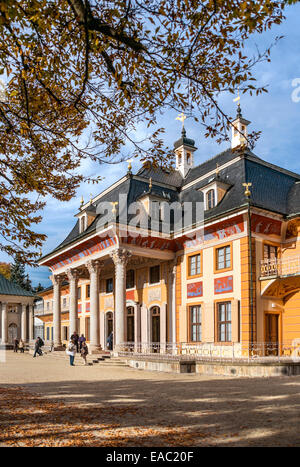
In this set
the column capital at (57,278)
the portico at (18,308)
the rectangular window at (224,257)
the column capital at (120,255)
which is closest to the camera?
the rectangular window at (224,257)

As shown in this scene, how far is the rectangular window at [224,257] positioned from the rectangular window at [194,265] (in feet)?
5.26

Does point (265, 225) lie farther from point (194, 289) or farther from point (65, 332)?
point (65, 332)

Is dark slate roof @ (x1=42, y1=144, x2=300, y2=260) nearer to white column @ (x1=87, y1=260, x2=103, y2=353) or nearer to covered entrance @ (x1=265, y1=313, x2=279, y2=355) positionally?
white column @ (x1=87, y1=260, x2=103, y2=353)

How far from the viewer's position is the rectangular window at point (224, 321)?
2184 centimetres

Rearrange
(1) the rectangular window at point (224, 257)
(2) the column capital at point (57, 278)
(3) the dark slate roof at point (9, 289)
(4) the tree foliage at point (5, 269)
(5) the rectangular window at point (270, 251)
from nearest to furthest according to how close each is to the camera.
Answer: (5) the rectangular window at point (270, 251), (1) the rectangular window at point (224, 257), (2) the column capital at point (57, 278), (3) the dark slate roof at point (9, 289), (4) the tree foliage at point (5, 269)

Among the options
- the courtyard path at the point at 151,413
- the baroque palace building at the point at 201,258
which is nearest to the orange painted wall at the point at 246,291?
the baroque palace building at the point at 201,258

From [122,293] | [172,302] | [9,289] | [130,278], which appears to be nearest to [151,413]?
[122,293]

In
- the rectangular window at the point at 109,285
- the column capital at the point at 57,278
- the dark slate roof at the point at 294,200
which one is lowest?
the rectangular window at the point at 109,285

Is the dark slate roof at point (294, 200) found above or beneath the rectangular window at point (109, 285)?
above

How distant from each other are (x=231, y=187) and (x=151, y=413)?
1688cm

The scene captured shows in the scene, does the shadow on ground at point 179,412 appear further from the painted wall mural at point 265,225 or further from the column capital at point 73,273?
the column capital at point 73,273

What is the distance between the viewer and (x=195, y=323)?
24.2 meters
